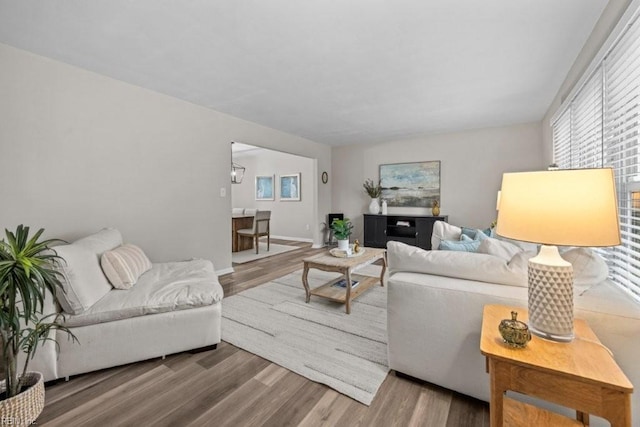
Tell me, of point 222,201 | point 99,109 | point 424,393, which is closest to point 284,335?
point 424,393

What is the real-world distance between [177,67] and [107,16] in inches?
29.2

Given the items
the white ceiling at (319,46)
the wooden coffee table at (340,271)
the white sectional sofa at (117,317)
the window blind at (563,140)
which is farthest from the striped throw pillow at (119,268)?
the window blind at (563,140)

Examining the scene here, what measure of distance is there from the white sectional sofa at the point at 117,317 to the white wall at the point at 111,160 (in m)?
0.76

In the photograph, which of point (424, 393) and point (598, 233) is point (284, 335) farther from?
point (598, 233)

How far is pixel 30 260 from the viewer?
133 cm

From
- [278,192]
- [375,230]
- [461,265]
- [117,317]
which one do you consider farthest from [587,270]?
[278,192]

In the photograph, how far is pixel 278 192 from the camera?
764 centimetres

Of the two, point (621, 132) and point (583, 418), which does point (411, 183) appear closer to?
point (621, 132)

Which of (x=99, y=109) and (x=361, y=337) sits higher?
(x=99, y=109)

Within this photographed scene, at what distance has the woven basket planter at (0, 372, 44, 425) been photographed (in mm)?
1211

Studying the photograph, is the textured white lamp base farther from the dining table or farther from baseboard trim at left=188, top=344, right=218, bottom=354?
the dining table

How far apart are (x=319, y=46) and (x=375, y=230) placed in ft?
13.7

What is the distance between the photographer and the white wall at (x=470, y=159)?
480cm

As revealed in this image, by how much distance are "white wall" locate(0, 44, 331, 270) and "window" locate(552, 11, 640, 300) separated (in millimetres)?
3890
